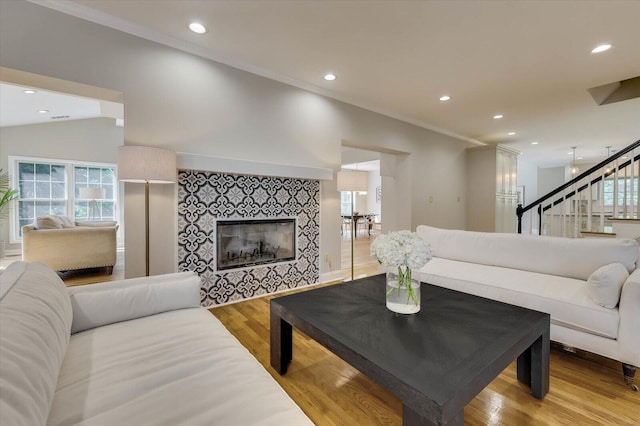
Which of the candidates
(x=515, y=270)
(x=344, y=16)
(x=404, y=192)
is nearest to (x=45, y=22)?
(x=344, y=16)

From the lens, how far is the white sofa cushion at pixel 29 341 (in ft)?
2.13

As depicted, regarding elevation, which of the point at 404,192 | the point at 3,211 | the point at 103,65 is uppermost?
the point at 103,65

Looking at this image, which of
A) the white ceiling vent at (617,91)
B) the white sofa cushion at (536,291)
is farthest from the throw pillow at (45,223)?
the white ceiling vent at (617,91)

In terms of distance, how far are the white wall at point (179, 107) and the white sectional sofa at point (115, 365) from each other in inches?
48.2

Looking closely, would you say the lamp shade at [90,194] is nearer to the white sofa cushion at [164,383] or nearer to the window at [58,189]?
the window at [58,189]

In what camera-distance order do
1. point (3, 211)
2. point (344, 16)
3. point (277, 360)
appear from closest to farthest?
point (277, 360)
point (344, 16)
point (3, 211)

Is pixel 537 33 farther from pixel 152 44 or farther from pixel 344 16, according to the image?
pixel 152 44

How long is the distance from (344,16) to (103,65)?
79.9 inches

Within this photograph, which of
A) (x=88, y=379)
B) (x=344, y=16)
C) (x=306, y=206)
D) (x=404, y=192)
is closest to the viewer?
(x=88, y=379)

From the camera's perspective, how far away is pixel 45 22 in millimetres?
2117

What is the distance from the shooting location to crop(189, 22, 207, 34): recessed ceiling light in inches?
94.2

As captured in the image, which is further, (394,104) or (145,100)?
(394,104)

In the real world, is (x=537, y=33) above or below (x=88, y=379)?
above

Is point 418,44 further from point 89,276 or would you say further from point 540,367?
point 89,276
